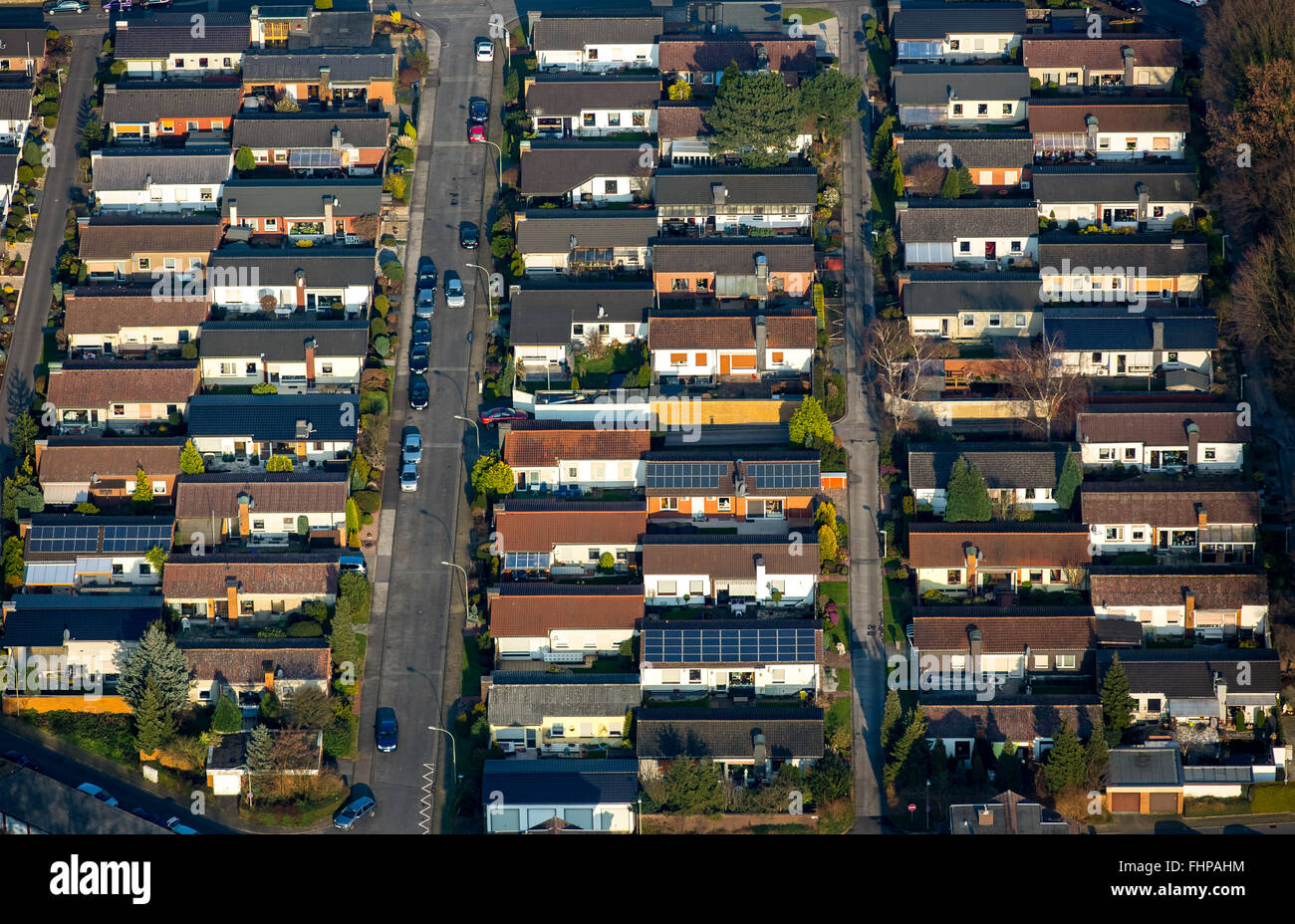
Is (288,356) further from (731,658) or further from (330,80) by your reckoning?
(731,658)

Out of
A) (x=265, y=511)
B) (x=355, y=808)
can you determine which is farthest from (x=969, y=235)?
(x=355, y=808)

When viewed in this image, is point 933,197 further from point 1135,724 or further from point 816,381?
point 1135,724

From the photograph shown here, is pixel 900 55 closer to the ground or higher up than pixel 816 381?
higher up

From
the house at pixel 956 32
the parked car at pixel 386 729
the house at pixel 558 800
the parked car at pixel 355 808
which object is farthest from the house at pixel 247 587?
the house at pixel 956 32

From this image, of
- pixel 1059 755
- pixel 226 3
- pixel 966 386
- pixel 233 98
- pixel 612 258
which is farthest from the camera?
pixel 226 3

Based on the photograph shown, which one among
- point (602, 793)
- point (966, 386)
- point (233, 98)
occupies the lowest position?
point (602, 793)

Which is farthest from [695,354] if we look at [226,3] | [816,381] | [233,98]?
[226,3]

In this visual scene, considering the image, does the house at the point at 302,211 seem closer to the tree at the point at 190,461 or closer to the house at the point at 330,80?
the house at the point at 330,80

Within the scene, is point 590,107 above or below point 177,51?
below
